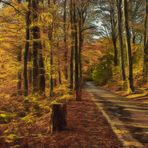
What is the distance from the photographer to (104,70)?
49938 millimetres

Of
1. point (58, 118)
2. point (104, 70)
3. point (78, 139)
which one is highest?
point (104, 70)

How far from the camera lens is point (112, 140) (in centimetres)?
853

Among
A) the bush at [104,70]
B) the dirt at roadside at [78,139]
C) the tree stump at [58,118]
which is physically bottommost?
the dirt at roadside at [78,139]

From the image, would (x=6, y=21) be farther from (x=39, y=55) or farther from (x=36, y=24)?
(x=36, y=24)

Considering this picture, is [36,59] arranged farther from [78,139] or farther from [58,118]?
[78,139]

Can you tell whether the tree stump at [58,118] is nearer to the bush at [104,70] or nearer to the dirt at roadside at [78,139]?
the dirt at roadside at [78,139]

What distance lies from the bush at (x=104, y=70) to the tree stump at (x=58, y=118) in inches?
1519

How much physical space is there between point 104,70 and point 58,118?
40.8 m

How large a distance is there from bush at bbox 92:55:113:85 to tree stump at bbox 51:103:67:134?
38573 millimetres

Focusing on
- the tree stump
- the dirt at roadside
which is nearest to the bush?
the dirt at roadside

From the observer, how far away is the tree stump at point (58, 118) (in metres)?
9.48

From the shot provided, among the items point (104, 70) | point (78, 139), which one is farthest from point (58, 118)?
point (104, 70)

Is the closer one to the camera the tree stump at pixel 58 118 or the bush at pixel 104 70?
the tree stump at pixel 58 118

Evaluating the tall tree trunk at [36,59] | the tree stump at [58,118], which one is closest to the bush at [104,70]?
the tall tree trunk at [36,59]
